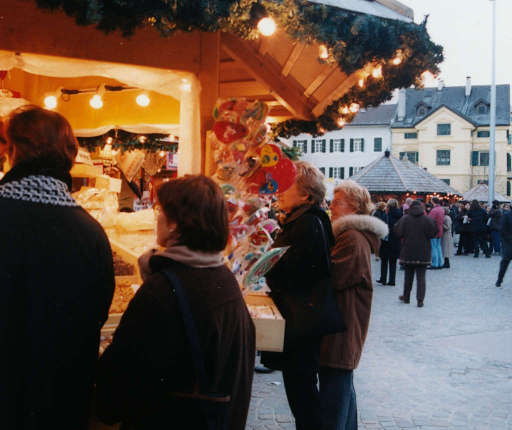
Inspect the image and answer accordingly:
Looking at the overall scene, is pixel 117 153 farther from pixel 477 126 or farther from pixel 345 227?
pixel 477 126

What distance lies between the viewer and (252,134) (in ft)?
11.2

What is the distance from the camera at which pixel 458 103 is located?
55.8 m

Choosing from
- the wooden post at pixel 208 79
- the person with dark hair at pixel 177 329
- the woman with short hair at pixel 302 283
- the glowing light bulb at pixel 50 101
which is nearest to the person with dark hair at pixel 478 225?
the glowing light bulb at pixel 50 101

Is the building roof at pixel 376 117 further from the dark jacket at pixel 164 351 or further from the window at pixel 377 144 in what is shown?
the dark jacket at pixel 164 351

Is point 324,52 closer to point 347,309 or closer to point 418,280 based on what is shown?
point 347,309

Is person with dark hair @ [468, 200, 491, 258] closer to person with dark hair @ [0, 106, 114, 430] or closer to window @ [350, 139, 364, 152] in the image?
person with dark hair @ [0, 106, 114, 430]

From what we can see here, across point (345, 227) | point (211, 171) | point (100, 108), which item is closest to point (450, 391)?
point (345, 227)

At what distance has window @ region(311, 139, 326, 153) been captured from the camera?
178ft

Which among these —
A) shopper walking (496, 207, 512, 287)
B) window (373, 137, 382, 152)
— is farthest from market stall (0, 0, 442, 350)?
window (373, 137, 382, 152)

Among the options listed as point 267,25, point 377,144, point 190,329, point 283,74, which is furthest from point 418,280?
point 377,144

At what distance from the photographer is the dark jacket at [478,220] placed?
57.6ft

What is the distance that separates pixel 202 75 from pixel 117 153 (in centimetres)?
486

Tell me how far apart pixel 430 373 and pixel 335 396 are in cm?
272

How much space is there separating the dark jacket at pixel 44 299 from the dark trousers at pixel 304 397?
4.89ft
